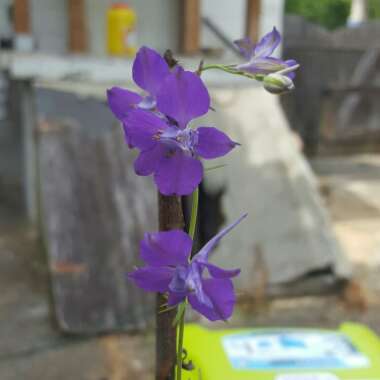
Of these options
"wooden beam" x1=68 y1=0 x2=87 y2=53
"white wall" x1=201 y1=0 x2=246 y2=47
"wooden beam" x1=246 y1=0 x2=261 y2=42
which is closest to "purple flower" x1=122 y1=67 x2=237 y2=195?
"wooden beam" x1=68 y1=0 x2=87 y2=53

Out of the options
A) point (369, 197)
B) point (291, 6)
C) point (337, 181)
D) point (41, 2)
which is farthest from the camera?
point (291, 6)

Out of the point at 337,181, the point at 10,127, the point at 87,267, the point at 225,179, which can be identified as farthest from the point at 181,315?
the point at 337,181

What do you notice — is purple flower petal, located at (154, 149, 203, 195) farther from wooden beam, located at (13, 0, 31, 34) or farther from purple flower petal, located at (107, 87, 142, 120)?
wooden beam, located at (13, 0, 31, 34)

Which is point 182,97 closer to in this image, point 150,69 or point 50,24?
point 150,69

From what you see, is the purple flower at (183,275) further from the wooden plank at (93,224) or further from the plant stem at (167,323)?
the wooden plank at (93,224)

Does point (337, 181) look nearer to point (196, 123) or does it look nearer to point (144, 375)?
point (196, 123)

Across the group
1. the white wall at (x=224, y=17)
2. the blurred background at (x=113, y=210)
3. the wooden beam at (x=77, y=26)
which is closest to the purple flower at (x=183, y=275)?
the blurred background at (x=113, y=210)
